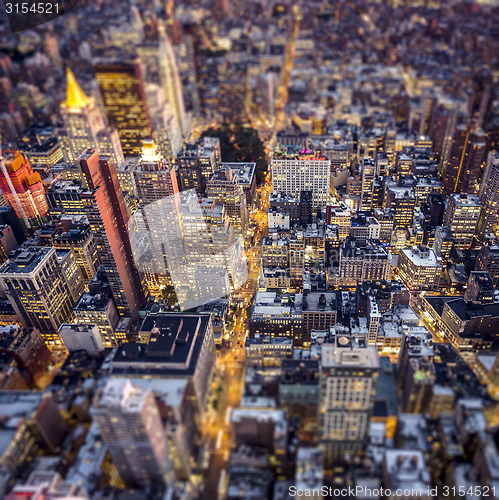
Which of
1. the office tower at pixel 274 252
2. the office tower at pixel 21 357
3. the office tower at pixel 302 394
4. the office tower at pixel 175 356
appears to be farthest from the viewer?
the office tower at pixel 274 252

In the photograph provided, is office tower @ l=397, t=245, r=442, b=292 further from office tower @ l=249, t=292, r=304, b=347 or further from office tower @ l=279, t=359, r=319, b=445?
office tower @ l=279, t=359, r=319, b=445

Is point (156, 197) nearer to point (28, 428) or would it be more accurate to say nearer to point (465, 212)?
point (28, 428)

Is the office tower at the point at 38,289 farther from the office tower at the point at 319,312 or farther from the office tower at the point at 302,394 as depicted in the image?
the office tower at the point at 319,312

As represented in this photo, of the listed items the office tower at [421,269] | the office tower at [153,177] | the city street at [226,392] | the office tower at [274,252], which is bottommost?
the city street at [226,392]

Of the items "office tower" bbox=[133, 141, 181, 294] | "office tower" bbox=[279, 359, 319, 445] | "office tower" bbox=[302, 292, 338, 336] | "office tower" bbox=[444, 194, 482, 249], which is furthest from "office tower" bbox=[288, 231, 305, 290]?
"office tower" bbox=[444, 194, 482, 249]

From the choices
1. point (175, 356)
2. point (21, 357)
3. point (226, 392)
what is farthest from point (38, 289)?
point (226, 392)

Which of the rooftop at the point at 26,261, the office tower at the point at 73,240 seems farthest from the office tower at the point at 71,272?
the rooftop at the point at 26,261
